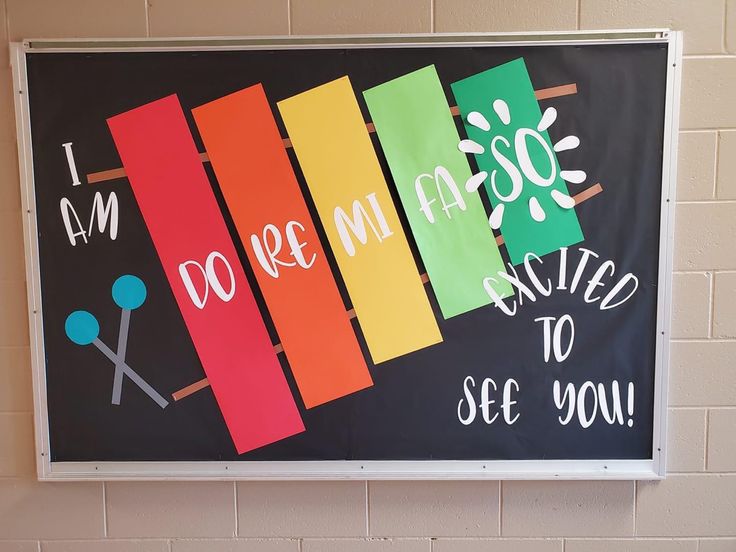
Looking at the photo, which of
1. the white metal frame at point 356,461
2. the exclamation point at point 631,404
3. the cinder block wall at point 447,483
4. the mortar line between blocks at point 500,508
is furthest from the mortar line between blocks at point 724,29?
the mortar line between blocks at point 500,508

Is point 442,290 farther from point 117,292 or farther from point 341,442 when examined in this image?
point 117,292

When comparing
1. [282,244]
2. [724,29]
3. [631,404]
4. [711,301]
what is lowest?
[631,404]

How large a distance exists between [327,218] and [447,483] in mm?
699

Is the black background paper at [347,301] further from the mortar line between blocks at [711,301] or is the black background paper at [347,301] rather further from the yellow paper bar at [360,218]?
the mortar line between blocks at [711,301]

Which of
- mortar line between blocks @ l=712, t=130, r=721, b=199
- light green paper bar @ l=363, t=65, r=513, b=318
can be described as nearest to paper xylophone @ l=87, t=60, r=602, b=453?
light green paper bar @ l=363, t=65, r=513, b=318

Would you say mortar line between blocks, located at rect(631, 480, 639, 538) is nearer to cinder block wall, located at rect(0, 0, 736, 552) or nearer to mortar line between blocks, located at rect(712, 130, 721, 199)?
cinder block wall, located at rect(0, 0, 736, 552)

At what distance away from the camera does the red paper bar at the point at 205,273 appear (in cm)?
121

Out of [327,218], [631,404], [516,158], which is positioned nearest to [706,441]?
[631,404]

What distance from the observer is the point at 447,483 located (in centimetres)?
130

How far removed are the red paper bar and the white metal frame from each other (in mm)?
132

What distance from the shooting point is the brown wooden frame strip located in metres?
1.20

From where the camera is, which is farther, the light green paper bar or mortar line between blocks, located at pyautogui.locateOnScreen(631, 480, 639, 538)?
mortar line between blocks, located at pyautogui.locateOnScreen(631, 480, 639, 538)

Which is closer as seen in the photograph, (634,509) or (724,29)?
(724,29)

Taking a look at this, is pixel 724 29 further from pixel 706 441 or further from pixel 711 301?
pixel 706 441
